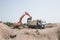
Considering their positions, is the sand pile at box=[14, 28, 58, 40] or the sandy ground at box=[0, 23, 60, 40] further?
the sand pile at box=[14, 28, 58, 40]

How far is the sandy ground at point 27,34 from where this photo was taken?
52.1ft

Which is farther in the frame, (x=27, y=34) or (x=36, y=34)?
(x=36, y=34)

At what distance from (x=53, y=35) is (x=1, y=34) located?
680 cm

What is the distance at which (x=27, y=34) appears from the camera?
56.5 feet

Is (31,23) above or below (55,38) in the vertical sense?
above

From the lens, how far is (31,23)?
23453 mm

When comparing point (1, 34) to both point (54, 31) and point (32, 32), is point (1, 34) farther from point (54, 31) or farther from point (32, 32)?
point (54, 31)

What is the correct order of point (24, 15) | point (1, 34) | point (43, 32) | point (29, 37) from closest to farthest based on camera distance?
point (1, 34)
point (29, 37)
point (43, 32)
point (24, 15)

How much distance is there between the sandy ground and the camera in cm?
1588

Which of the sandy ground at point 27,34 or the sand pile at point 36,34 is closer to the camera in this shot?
the sandy ground at point 27,34

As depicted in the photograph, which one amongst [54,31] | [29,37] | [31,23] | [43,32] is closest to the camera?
[29,37]

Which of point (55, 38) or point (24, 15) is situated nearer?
point (55, 38)

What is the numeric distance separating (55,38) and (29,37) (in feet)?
13.0

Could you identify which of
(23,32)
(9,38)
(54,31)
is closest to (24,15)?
(54,31)
